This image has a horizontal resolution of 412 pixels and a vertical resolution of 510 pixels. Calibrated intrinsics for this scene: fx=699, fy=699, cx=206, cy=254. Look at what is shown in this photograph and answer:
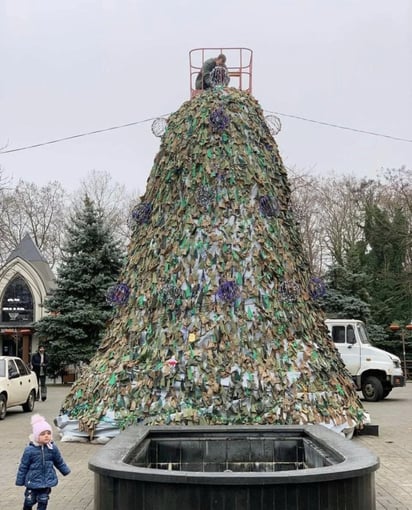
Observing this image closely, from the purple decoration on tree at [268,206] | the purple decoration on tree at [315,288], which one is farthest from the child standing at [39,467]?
the purple decoration on tree at [315,288]

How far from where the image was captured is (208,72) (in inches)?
601

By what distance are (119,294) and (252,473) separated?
27.2ft

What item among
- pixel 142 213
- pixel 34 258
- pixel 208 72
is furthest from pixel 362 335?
pixel 34 258

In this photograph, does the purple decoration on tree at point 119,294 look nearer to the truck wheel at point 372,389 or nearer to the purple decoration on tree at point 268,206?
the purple decoration on tree at point 268,206

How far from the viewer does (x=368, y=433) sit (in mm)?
13555

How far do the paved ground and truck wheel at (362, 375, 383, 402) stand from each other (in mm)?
2383

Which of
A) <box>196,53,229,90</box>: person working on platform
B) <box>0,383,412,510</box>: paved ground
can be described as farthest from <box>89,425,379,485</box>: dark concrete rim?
<box>196,53,229,90</box>: person working on platform

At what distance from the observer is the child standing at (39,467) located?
650 cm

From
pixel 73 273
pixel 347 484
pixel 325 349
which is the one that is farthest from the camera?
pixel 73 273

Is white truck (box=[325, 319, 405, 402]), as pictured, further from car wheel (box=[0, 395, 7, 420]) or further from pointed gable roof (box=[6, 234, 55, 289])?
pointed gable roof (box=[6, 234, 55, 289])

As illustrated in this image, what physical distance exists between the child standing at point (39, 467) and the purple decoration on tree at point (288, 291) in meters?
6.88

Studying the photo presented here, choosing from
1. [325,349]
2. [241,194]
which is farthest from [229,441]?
[241,194]

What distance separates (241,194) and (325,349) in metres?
3.31

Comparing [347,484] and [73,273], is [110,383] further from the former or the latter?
[73,273]
